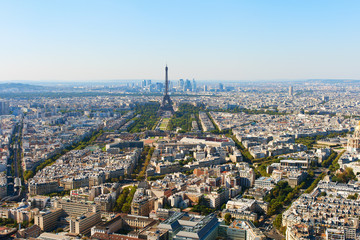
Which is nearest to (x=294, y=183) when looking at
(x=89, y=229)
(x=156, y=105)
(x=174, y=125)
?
(x=89, y=229)

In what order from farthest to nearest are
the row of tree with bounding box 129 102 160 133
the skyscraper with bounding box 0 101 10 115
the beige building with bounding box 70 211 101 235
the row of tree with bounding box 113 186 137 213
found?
the skyscraper with bounding box 0 101 10 115 → the row of tree with bounding box 129 102 160 133 → the row of tree with bounding box 113 186 137 213 → the beige building with bounding box 70 211 101 235

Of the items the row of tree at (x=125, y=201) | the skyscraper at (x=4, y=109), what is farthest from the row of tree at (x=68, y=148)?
the skyscraper at (x=4, y=109)

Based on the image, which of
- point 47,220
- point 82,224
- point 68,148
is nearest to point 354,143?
point 68,148

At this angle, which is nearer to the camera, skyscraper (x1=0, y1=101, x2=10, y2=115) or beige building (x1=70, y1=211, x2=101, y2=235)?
beige building (x1=70, y1=211, x2=101, y2=235)

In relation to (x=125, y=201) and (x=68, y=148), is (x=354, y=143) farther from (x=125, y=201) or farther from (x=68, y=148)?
(x=68, y=148)

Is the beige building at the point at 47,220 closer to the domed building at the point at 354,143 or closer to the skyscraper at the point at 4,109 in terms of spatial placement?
the domed building at the point at 354,143

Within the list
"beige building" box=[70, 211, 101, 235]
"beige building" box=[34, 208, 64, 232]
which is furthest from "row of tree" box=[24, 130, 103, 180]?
"beige building" box=[70, 211, 101, 235]

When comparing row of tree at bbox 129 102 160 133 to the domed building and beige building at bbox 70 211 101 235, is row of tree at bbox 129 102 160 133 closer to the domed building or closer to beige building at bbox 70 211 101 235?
the domed building

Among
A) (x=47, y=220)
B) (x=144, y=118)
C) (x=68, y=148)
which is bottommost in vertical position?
(x=47, y=220)

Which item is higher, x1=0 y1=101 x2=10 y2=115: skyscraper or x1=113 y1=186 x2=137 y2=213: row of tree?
x1=0 y1=101 x2=10 y2=115: skyscraper

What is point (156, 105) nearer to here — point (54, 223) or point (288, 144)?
point (288, 144)

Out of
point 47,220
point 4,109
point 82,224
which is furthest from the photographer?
point 4,109
